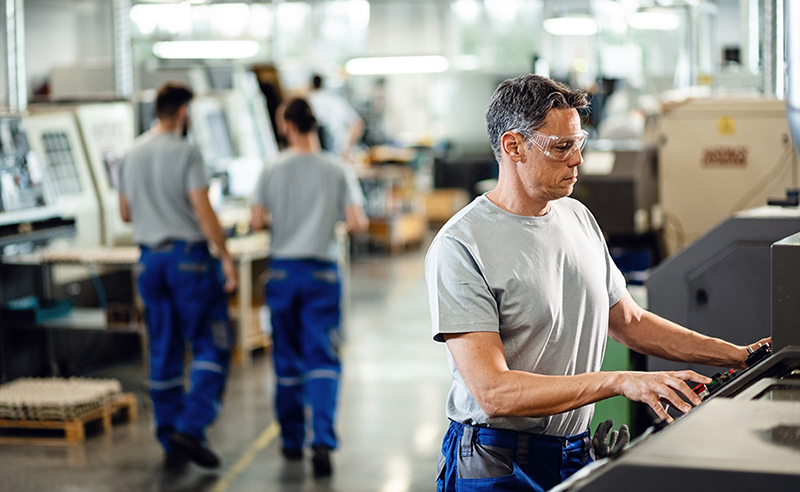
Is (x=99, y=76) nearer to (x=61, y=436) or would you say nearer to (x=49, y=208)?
(x=49, y=208)

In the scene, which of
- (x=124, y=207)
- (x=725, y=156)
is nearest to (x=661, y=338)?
(x=725, y=156)

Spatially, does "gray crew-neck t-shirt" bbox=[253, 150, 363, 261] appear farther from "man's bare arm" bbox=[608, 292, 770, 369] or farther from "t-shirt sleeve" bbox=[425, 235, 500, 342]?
"t-shirt sleeve" bbox=[425, 235, 500, 342]

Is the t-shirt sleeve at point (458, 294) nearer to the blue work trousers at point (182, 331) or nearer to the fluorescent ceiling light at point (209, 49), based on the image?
the blue work trousers at point (182, 331)

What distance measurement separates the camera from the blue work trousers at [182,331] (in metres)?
4.73

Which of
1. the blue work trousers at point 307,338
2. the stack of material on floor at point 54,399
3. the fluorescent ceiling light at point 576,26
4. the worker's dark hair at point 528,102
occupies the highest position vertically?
the fluorescent ceiling light at point 576,26

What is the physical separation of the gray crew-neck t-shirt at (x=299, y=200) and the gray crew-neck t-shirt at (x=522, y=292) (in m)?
2.64

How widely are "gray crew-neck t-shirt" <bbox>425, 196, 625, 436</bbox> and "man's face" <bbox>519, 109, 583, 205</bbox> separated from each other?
0.31 ft

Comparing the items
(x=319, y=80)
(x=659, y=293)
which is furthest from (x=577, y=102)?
(x=319, y=80)

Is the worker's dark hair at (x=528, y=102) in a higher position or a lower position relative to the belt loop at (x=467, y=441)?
higher

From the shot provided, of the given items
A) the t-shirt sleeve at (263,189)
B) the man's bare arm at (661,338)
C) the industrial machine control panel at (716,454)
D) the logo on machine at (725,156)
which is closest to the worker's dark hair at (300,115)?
the t-shirt sleeve at (263,189)

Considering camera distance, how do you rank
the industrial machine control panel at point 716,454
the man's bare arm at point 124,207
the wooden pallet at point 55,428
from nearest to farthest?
1. the industrial machine control panel at point 716,454
2. the man's bare arm at point 124,207
3. the wooden pallet at point 55,428

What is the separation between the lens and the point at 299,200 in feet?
15.6

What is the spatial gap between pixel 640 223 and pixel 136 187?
101 inches

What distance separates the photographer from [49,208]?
5.84 m
